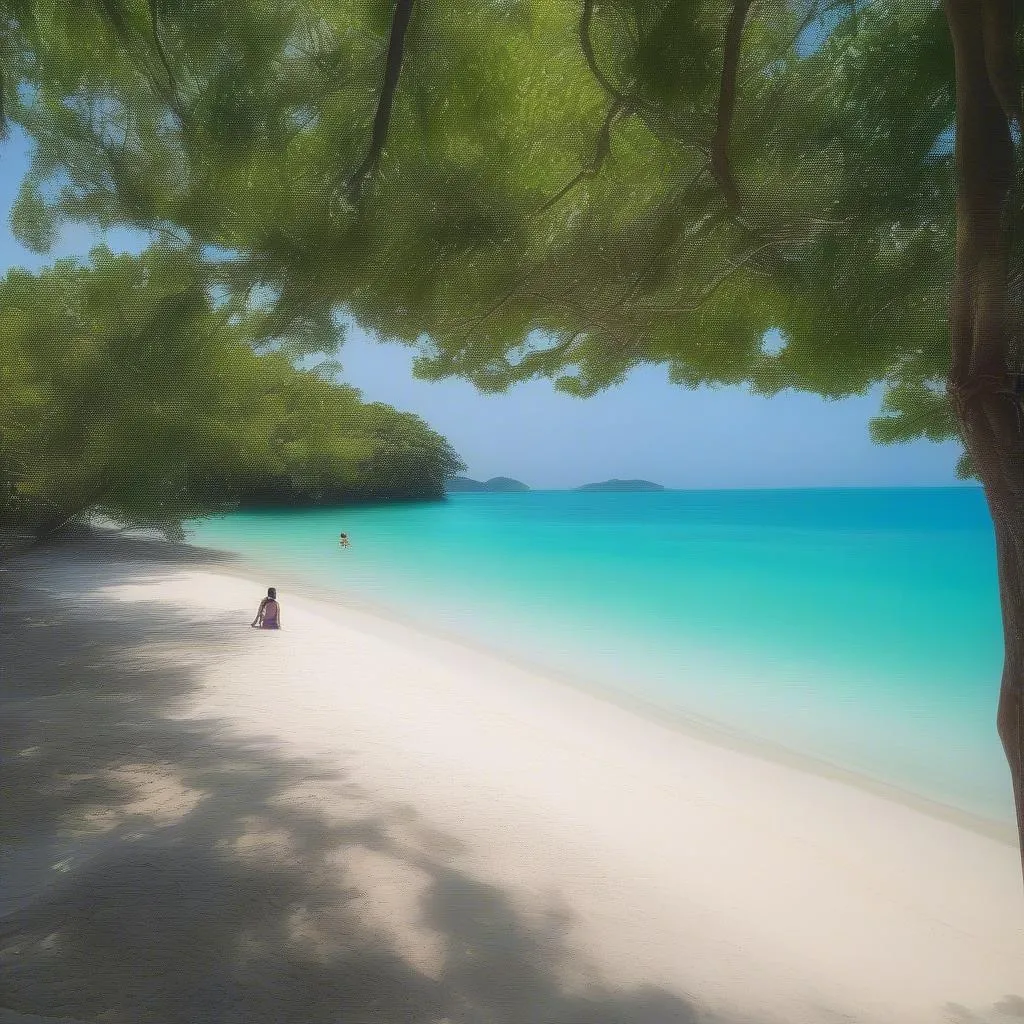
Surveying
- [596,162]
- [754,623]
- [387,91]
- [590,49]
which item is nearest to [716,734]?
[596,162]

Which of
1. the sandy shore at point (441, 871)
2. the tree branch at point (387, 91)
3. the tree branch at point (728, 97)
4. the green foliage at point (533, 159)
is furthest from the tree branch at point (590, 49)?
the sandy shore at point (441, 871)

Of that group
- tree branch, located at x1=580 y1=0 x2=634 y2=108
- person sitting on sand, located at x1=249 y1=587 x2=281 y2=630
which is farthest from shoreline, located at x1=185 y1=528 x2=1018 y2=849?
tree branch, located at x1=580 y1=0 x2=634 y2=108

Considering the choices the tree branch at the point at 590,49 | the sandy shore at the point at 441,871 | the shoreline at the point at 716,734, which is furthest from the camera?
the shoreline at the point at 716,734

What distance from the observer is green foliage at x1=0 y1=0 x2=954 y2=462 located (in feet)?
6.41

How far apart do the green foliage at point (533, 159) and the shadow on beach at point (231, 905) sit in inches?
66.5

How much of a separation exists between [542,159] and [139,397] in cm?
311

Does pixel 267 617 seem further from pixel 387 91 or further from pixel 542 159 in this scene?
pixel 387 91

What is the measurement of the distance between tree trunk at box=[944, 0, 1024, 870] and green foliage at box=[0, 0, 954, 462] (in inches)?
23.6

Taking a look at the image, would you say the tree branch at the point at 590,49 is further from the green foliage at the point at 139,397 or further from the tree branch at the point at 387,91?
the green foliage at the point at 139,397

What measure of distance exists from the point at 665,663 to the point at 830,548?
53.8ft

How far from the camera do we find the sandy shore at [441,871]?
159 cm

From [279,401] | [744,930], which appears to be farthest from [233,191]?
[279,401]

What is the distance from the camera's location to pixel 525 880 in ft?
7.33

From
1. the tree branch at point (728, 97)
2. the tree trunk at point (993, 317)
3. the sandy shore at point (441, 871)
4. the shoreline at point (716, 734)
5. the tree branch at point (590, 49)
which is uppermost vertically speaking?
the tree branch at point (590, 49)
